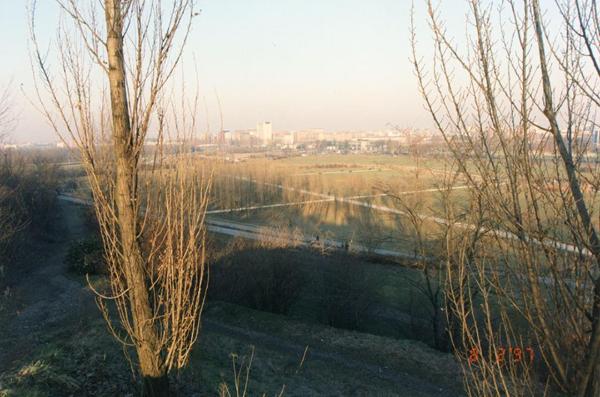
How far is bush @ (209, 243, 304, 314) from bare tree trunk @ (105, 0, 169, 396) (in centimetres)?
1219

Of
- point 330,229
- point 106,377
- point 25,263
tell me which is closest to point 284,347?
point 106,377

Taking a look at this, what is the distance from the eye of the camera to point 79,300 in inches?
527

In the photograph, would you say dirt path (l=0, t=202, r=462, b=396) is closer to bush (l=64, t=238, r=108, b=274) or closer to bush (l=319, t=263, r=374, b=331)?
bush (l=64, t=238, r=108, b=274)

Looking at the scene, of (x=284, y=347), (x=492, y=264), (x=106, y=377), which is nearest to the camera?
(x=492, y=264)

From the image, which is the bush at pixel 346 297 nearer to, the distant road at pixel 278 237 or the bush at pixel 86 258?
the distant road at pixel 278 237

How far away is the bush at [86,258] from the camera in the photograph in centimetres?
1630

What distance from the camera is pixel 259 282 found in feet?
52.9

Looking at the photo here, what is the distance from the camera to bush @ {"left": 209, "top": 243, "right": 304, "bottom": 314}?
15.9 metres

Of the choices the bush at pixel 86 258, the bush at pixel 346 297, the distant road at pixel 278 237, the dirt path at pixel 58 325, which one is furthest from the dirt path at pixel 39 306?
the bush at pixel 346 297

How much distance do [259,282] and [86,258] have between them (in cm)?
622

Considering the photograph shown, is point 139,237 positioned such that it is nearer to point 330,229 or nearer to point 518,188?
point 518,188

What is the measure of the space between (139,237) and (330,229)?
29.2m
